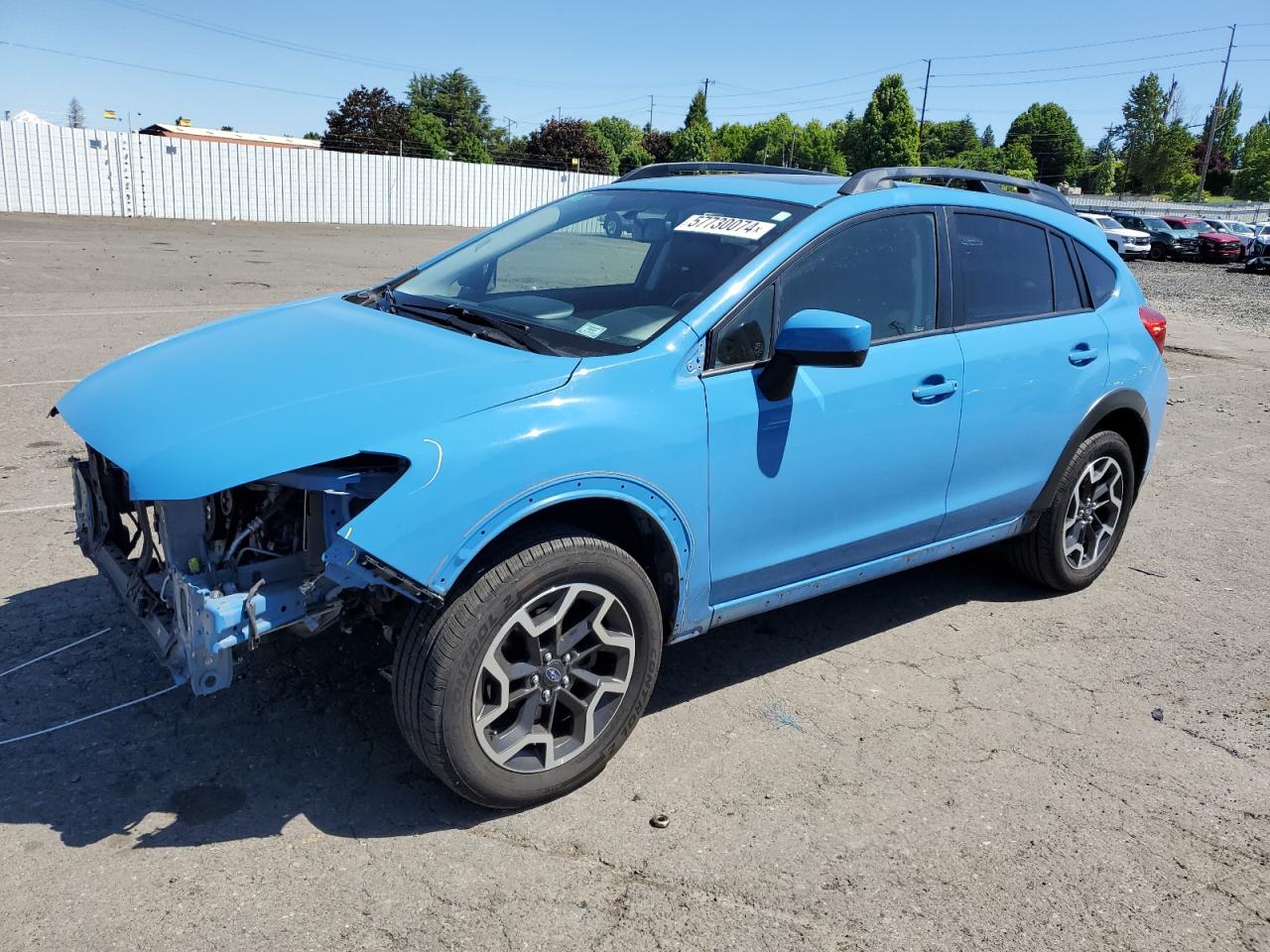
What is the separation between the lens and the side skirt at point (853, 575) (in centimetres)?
359

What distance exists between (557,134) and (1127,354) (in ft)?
269

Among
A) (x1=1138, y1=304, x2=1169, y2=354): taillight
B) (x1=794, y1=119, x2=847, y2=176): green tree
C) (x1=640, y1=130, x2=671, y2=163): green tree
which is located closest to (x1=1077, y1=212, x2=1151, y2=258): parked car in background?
(x1=1138, y1=304, x2=1169, y2=354): taillight

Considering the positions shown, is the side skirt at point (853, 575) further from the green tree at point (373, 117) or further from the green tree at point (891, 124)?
the green tree at point (891, 124)

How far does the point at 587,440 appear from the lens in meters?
2.98

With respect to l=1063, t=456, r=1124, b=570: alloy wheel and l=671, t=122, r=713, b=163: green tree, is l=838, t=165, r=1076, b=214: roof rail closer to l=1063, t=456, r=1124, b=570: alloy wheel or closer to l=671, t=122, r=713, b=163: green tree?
l=1063, t=456, r=1124, b=570: alloy wheel

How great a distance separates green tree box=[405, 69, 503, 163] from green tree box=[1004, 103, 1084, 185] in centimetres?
6561

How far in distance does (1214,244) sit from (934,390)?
1596 inches

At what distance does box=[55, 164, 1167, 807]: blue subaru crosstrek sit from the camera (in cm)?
280

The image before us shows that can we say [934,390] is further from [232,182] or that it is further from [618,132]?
[618,132]

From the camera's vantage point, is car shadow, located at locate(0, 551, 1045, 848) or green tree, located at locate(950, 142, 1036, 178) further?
green tree, located at locate(950, 142, 1036, 178)

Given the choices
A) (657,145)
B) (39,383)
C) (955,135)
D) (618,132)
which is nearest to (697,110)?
(657,145)

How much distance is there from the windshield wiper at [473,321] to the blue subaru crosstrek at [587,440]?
0.05 feet

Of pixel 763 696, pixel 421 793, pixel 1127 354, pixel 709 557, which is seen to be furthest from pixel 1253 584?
pixel 421 793

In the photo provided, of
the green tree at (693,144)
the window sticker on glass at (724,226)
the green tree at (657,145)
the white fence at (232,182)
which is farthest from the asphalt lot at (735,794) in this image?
the green tree at (657,145)
